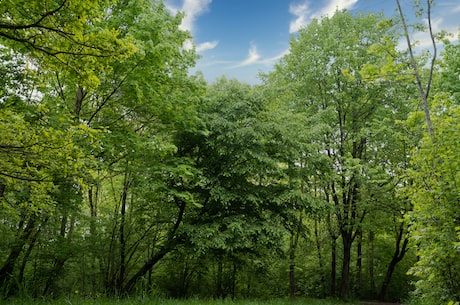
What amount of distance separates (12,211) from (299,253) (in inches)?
605

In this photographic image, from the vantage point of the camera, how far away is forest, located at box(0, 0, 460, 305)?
4.91 meters

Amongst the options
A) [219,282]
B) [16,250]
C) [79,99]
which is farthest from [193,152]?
[219,282]

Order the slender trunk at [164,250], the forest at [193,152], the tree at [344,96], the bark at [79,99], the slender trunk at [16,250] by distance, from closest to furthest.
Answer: the forest at [193,152] < the slender trunk at [16,250] < the bark at [79,99] < the slender trunk at [164,250] < the tree at [344,96]

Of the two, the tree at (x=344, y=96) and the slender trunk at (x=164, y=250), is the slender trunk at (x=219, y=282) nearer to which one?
the slender trunk at (x=164, y=250)

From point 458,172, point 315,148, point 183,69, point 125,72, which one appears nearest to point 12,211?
point 125,72

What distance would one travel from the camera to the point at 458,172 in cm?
536

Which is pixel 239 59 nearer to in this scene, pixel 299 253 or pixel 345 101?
pixel 345 101

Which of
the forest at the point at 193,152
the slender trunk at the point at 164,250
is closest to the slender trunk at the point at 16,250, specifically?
the forest at the point at 193,152

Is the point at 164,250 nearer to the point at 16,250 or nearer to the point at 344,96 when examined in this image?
the point at 16,250

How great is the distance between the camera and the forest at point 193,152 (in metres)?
4.91

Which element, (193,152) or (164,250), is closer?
(164,250)

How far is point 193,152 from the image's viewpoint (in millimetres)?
12273

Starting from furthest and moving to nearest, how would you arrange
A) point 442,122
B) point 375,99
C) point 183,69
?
point 375,99 < point 183,69 < point 442,122

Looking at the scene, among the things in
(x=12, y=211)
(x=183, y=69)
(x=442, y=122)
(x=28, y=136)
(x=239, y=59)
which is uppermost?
(x=239, y=59)
